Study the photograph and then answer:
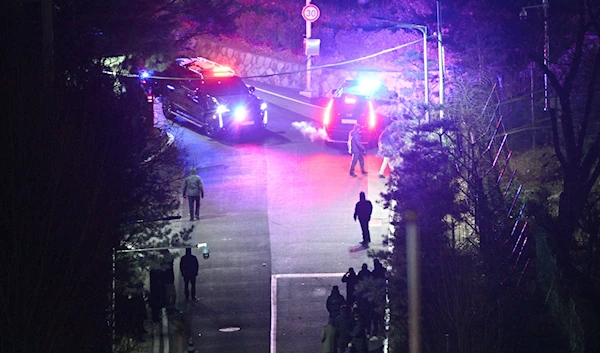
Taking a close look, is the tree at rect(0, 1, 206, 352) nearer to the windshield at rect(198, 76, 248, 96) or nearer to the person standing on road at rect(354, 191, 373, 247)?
the person standing on road at rect(354, 191, 373, 247)

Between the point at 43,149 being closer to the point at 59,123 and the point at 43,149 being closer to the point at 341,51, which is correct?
the point at 59,123

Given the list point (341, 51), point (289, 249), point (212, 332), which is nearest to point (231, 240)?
point (289, 249)

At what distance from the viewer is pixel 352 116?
29031mm

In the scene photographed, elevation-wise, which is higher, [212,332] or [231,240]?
[231,240]

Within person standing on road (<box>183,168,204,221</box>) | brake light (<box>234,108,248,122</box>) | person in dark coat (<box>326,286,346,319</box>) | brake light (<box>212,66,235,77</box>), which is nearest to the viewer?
person in dark coat (<box>326,286,346,319</box>)

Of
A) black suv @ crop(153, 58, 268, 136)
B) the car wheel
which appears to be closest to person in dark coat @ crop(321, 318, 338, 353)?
black suv @ crop(153, 58, 268, 136)

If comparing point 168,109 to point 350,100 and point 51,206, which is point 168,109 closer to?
point 350,100

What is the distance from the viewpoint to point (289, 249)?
2175cm

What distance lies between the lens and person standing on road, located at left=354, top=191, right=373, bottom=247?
825 inches

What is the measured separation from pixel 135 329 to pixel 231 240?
21.5ft

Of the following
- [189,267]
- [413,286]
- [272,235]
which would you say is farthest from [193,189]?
[413,286]

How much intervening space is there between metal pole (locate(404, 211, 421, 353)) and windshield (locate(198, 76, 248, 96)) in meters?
12.7

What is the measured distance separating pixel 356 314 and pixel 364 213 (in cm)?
444

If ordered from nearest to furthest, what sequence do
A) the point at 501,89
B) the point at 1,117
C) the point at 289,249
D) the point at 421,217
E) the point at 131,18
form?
the point at 1,117 < the point at 421,217 < the point at 131,18 < the point at 289,249 < the point at 501,89
